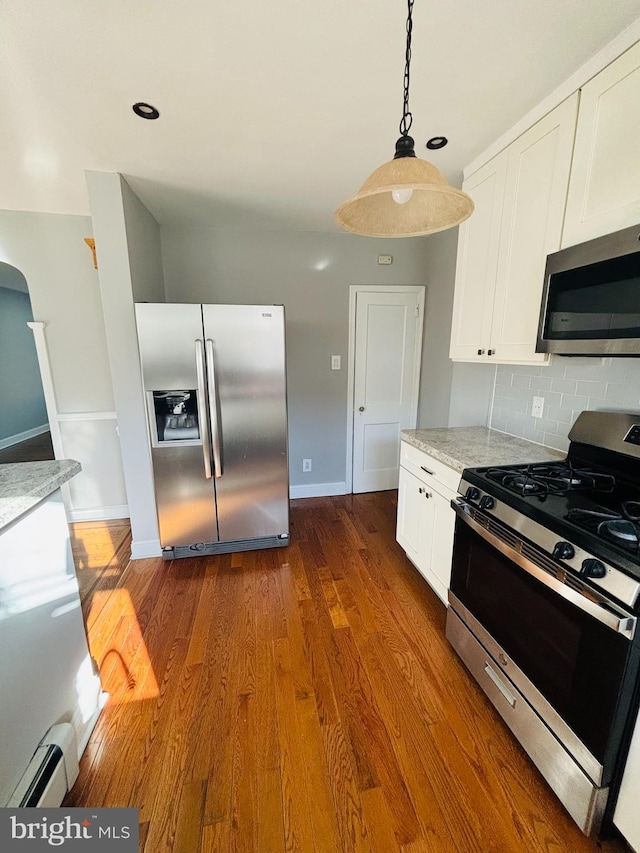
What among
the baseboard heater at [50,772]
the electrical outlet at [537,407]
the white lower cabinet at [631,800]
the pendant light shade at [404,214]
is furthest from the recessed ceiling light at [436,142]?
the baseboard heater at [50,772]

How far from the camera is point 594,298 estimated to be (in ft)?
4.44

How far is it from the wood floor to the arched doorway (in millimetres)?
4535

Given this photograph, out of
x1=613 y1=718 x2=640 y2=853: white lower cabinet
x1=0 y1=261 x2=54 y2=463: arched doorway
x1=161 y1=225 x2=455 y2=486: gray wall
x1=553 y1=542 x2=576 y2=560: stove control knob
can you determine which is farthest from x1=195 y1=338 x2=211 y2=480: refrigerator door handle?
x1=0 y1=261 x2=54 y2=463: arched doorway

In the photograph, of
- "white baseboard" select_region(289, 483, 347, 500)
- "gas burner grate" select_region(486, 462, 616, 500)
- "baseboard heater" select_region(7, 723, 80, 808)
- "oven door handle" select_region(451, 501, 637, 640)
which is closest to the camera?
"oven door handle" select_region(451, 501, 637, 640)

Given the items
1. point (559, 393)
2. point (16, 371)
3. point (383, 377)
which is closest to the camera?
point (559, 393)

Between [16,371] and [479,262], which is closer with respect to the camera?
[479,262]

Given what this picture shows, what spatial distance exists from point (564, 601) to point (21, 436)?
7800mm

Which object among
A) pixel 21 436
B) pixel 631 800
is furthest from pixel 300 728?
pixel 21 436

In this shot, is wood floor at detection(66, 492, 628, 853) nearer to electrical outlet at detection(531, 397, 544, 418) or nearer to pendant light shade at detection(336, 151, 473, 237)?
electrical outlet at detection(531, 397, 544, 418)

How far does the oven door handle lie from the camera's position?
0.90 meters

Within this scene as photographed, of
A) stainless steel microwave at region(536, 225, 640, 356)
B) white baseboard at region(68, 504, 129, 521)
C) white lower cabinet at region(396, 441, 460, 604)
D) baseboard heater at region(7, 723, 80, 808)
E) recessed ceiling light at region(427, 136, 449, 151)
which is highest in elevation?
recessed ceiling light at region(427, 136, 449, 151)

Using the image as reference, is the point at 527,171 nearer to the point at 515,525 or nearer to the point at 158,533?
the point at 515,525

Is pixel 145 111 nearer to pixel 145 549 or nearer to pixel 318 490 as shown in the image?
pixel 145 549

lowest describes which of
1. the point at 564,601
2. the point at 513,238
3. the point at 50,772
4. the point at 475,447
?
the point at 50,772
